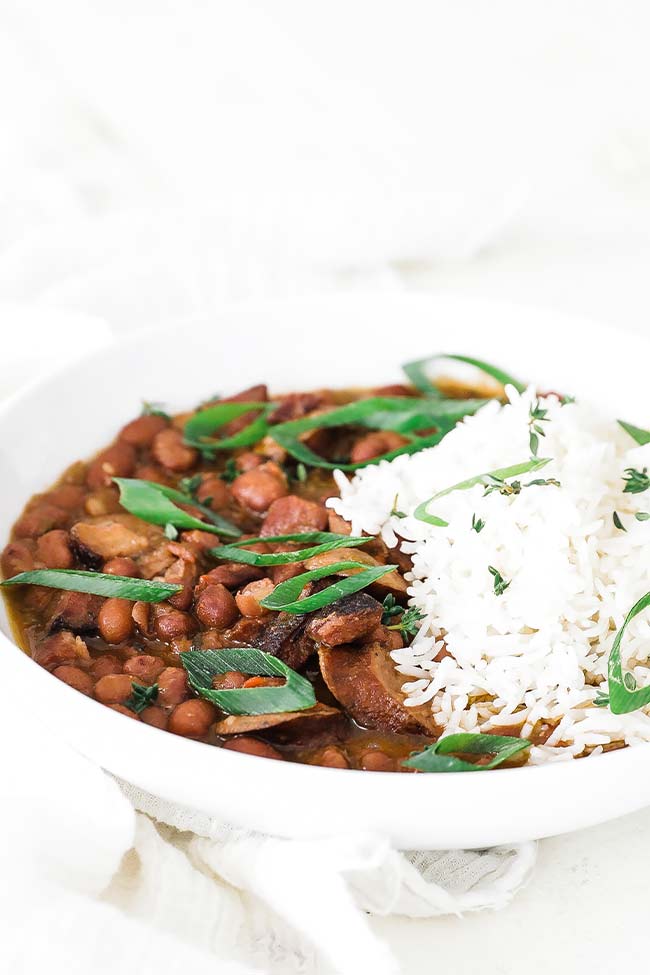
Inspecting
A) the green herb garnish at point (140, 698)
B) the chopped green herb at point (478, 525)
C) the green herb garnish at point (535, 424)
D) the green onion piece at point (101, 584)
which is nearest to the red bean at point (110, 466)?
the green onion piece at point (101, 584)

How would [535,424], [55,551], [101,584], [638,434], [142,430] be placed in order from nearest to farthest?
[101,584], [55,551], [535,424], [638,434], [142,430]

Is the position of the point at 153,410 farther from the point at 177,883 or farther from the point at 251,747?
the point at 177,883

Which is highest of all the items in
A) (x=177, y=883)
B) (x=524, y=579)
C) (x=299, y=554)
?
(x=299, y=554)

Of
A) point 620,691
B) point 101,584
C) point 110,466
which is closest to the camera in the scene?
point 620,691

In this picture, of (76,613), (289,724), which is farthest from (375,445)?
(289,724)

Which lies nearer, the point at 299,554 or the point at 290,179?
the point at 299,554

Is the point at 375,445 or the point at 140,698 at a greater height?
the point at 375,445

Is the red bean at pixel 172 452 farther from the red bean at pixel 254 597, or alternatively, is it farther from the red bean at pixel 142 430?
the red bean at pixel 254 597
